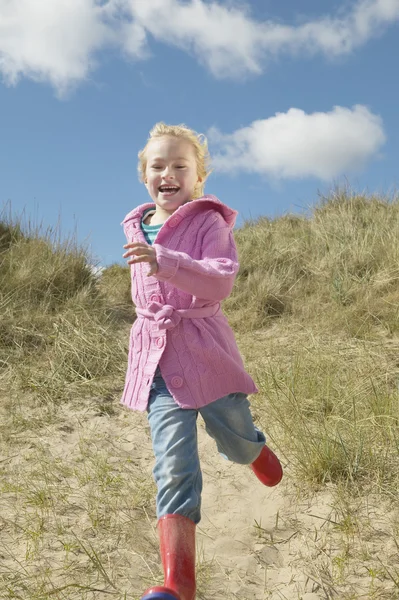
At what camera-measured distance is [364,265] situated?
695 cm

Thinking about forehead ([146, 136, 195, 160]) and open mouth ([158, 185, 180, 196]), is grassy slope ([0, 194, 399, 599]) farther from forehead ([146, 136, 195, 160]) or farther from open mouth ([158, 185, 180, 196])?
forehead ([146, 136, 195, 160])

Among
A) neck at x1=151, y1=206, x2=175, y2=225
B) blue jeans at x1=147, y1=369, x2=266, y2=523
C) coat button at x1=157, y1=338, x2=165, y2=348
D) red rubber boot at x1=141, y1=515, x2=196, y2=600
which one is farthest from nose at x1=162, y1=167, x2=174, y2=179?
red rubber boot at x1=141, y1=515, x2=196, y2=600

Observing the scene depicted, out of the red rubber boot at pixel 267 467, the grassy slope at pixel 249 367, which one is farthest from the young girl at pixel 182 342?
the grassy slope at pixel 249 367

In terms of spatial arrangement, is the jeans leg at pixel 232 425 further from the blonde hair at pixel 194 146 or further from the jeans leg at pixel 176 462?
the blonde hair at pixel 194 146

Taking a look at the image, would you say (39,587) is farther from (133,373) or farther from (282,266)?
(282,266)

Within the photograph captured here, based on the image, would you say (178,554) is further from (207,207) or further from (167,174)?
(167,174)

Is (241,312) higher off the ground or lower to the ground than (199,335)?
higher

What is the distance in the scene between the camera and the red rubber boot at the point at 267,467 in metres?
2.97

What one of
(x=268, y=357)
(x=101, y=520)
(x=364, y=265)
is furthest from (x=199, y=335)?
(x=364, y=265)

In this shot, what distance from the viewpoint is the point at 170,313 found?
243cm

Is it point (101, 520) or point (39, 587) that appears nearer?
point (39, 587)

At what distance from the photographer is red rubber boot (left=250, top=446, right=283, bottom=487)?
2.97m

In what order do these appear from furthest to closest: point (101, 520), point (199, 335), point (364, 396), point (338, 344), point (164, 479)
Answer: point (338, 344)
point (364, 396)
point (101, 520)
point (199, 335)
point (164, 479)

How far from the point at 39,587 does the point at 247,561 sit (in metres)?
0.94
